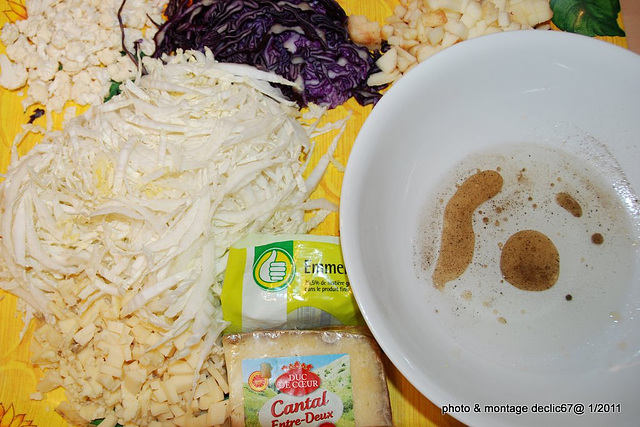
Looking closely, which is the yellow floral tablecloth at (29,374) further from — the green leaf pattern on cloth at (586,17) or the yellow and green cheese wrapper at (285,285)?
the green leaf pattern on cloth at (586,17)

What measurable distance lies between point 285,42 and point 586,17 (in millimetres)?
1089

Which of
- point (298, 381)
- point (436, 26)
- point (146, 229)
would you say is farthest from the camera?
point (436, 26)

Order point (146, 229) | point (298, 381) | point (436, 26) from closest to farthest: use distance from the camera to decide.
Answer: point (298, 381) < point (146, 229) < point (436, 26)

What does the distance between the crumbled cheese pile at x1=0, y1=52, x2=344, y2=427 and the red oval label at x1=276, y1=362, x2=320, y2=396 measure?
194mm

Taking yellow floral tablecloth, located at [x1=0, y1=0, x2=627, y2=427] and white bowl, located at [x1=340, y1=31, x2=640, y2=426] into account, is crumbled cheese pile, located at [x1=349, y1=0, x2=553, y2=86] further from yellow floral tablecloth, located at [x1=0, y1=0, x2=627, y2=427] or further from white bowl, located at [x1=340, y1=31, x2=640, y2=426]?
white bowl, located at [x1=340, y1=31, x2=640, y2=426]

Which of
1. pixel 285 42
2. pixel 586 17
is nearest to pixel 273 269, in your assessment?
pixel 285 42

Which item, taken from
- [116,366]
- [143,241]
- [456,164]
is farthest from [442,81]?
[116,366]

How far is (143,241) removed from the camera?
1.57 metres

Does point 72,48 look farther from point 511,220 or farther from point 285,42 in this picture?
point 511,220

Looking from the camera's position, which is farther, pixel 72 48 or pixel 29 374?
pixel 72 48

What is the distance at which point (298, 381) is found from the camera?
147 cm

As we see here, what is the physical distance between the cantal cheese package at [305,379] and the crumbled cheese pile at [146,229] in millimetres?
98

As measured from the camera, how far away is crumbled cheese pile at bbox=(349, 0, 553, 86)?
1.81 m

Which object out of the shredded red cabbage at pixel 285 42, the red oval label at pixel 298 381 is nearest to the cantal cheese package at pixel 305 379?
the red oval label at pixel 298 381
